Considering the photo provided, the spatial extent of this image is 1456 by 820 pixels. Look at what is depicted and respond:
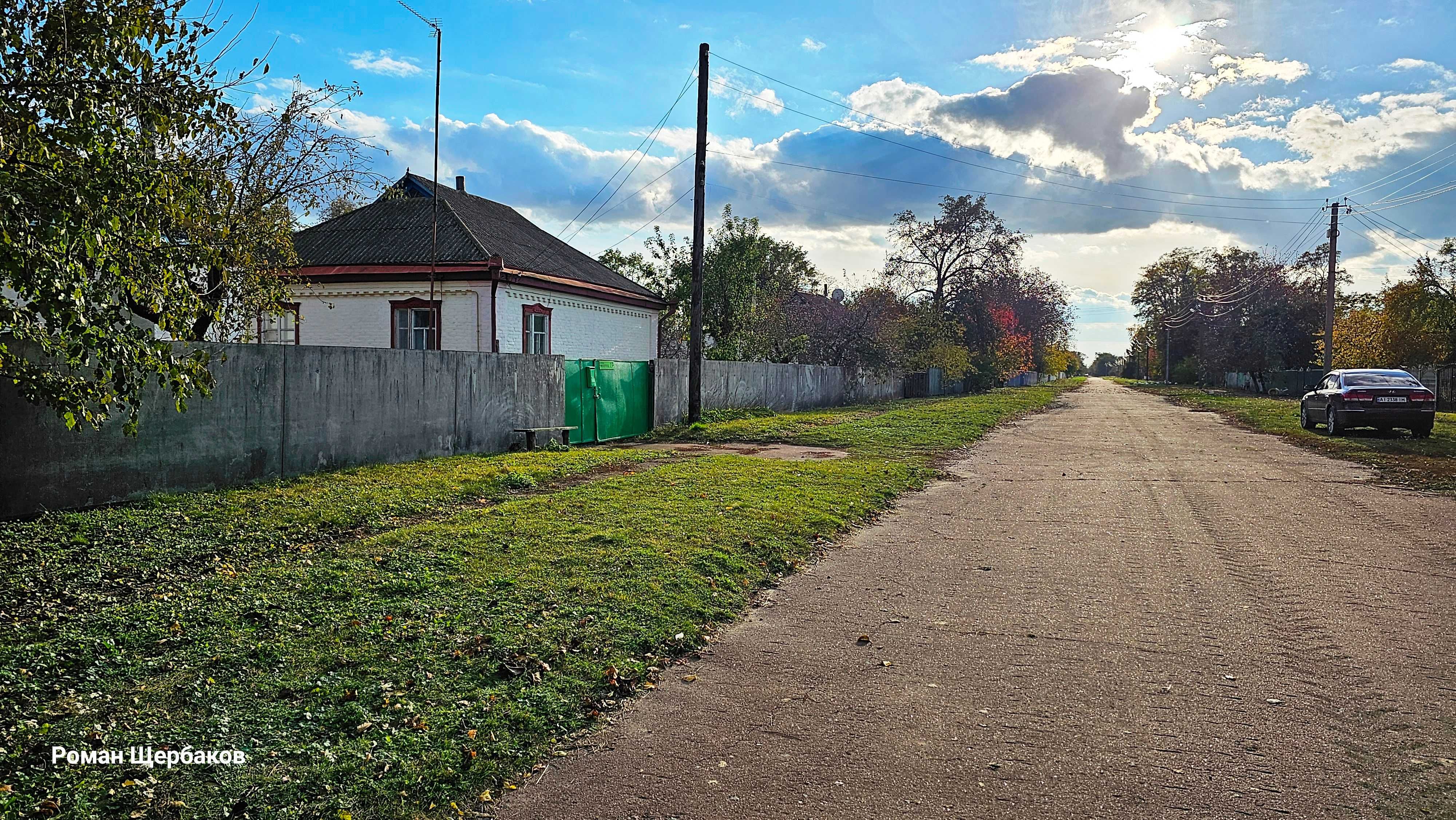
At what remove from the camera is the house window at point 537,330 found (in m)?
22.4

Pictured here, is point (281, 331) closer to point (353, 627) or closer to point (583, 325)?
point (583, 325)

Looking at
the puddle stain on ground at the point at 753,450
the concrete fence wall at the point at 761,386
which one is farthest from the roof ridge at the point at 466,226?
the puddle stain on ground at the point at 753,450

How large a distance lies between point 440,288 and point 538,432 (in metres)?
7.11

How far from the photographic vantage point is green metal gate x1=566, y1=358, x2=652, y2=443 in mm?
17906

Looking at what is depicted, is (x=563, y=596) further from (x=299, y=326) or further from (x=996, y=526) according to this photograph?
(x=299, y=326)

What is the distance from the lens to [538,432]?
16406 millimetres

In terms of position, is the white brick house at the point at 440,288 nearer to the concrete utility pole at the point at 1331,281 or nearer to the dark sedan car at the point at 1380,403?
the dark sedan car at the point at 1380,403

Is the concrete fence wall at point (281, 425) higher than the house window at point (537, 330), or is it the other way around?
the house window at point (537, 330)

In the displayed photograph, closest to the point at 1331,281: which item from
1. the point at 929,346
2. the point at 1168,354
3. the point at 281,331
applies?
the point at 929,346

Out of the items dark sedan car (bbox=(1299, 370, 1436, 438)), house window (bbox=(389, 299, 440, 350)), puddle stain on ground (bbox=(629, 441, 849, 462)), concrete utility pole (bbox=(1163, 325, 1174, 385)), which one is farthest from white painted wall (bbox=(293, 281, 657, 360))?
concrete utility pole (bbox=(1163, 325, 1174, 385))

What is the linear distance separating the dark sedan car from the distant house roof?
18.2 meters

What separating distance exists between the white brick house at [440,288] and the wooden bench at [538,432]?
504cm

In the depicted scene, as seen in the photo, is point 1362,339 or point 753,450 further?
point 1362,339

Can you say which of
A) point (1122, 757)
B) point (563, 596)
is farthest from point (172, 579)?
point (1122, 757)
